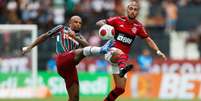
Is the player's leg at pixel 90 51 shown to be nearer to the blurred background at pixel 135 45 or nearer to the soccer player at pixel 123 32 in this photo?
the soccer player at pixel 123 32

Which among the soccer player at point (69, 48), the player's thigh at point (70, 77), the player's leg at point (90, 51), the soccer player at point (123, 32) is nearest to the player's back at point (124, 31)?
the soccer player at point (123, 32)

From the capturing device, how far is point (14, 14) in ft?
97.3

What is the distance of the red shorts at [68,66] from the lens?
16.1 m

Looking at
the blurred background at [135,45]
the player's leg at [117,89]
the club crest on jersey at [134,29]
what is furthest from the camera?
the blurred background at [135,45]

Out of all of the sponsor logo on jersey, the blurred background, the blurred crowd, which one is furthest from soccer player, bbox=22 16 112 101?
the blurred crowd

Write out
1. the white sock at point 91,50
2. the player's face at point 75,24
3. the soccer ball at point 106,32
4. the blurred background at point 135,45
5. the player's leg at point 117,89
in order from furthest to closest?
1. the blurred background at point 135,45
2. the player's face at point 75,24
3. the player's leg at point 117,89
4. the soccer ball at point 106,32
5. the white sock at point 91,50

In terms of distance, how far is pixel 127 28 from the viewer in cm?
1633

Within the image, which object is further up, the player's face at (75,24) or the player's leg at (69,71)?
the player's face at (75,24)

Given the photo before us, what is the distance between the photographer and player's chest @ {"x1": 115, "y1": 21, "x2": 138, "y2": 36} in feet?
53.5

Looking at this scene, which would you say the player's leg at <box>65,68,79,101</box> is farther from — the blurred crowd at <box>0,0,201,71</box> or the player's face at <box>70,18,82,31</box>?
the blurred crowd at <box>0,0,201,71</box>

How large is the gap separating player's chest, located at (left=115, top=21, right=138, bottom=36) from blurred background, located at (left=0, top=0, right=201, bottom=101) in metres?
10.1

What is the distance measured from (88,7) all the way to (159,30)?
285 centimetres

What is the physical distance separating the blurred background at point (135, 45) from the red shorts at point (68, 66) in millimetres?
9708

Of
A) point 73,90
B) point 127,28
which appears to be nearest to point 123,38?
point 127,28
